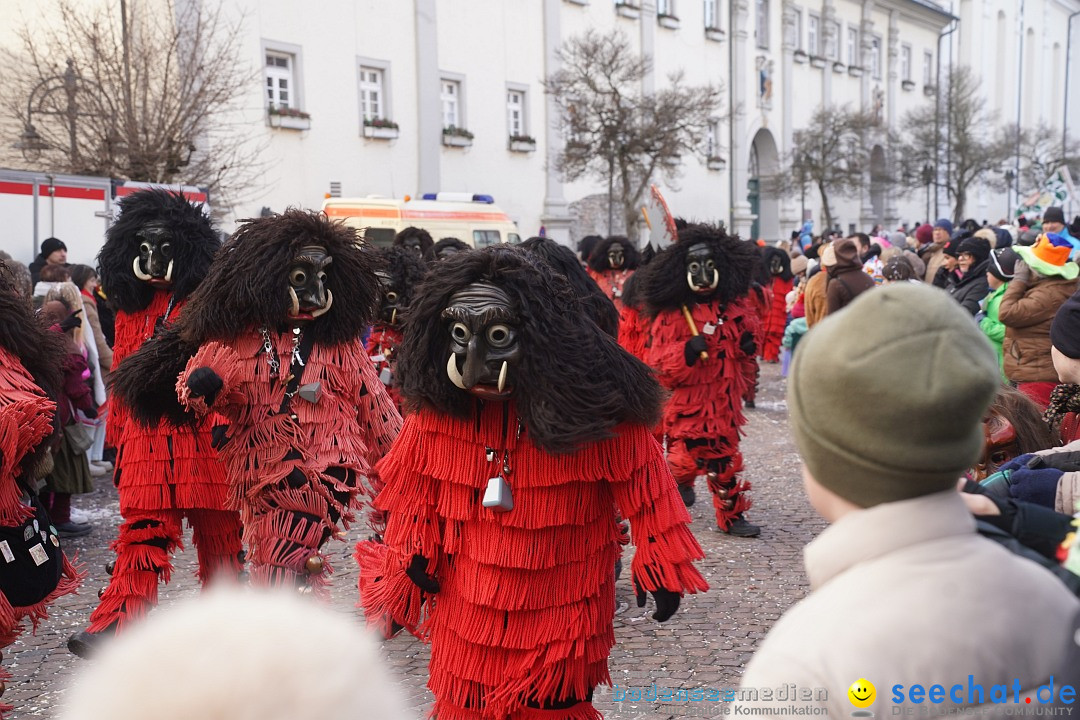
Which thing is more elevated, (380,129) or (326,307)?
(380,129)

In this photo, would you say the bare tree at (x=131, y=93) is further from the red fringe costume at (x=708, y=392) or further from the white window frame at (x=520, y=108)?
the red fringe costume at (x=708, y=392)

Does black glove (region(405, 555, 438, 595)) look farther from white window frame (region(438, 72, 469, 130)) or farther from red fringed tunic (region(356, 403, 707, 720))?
white window frame (region(438, 72, 469, 130))

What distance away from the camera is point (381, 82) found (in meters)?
20.9

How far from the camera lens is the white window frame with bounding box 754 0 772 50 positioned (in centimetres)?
A: 3353

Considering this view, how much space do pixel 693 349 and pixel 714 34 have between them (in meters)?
26.5

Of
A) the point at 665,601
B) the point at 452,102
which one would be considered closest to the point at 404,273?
the point at 665,601

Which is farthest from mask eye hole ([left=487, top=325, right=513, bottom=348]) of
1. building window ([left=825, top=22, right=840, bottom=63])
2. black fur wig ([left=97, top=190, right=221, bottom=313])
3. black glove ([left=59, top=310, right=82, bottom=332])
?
building window ([left=825, top=22, right=840, bottom=63])

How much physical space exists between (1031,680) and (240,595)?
944 millimetres

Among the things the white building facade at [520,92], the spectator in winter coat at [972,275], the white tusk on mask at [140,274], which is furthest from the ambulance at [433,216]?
the white tusk on mask at [140,274]

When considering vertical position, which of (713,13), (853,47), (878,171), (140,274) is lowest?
(140,274)

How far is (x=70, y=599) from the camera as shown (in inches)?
233

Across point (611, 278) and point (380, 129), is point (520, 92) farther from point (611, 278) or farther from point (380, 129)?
point (611, 278)

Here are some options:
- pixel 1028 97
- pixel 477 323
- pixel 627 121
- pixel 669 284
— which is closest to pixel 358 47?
pixel 627 121

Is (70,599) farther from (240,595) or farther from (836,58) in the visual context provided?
(836,58)
